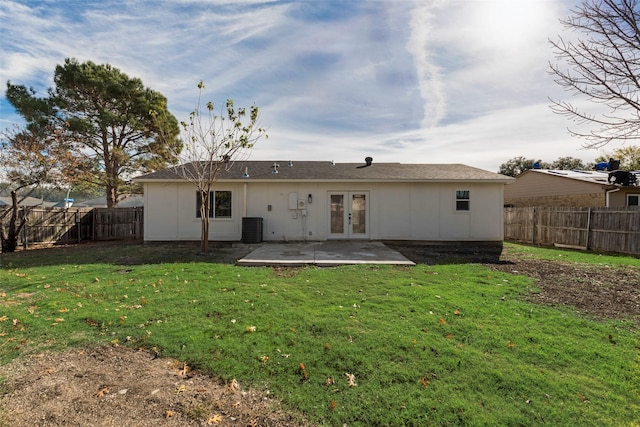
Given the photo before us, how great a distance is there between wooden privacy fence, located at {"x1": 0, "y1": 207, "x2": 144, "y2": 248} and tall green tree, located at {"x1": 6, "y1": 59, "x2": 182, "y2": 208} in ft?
11.5

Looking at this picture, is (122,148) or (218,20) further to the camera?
(122,148)

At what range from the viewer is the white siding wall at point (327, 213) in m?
12.1

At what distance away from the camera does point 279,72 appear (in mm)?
10969

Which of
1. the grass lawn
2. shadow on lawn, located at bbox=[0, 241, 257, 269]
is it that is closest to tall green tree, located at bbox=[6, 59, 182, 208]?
shadow on lawn, located at bbox=[0, 241, 257, 269]

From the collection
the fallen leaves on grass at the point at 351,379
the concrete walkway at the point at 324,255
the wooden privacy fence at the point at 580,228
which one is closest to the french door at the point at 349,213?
the concrete walkway at the point at 324,255

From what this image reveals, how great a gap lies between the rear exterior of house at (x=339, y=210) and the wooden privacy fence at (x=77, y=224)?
12.4 feet

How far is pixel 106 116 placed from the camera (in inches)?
654

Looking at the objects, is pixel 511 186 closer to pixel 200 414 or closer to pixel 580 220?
pixel 580 220

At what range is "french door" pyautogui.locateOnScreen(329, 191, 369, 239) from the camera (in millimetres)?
12172

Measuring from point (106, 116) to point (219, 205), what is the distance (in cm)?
1054

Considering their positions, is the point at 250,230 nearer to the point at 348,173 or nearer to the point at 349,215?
the point at 349,215

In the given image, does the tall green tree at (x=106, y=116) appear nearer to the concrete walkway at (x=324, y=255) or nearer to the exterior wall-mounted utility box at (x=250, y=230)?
the exterior wall-mounted utility box at (x=250, y=230)

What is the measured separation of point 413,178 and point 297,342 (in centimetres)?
982

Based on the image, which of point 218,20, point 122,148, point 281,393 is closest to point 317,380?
point 281,393
